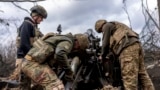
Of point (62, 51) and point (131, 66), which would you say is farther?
point (131, 66)

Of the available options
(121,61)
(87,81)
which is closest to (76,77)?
(87,81)

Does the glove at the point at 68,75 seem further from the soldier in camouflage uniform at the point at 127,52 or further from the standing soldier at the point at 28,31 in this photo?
the soldier in camouflage uniform at the point at 127,52

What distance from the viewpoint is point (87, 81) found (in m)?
8.90

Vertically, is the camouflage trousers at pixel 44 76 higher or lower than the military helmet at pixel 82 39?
lower

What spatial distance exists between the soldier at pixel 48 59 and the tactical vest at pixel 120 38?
173cm

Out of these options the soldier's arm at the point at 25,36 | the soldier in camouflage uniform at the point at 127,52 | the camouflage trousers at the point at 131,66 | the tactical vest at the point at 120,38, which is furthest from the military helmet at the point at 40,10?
the camouflage trousers at the point at 131,66

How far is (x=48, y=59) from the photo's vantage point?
682 cm

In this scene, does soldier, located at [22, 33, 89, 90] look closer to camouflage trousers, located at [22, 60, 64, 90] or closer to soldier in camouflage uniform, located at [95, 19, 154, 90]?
camouflage trousers, located at [22, 60, 64, 90]

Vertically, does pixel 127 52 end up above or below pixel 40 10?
below

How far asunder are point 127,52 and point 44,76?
2188 millimetres

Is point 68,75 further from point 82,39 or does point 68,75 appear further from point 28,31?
point 28,31

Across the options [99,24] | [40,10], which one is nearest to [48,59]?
[40,10]

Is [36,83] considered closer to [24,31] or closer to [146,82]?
[24,31]

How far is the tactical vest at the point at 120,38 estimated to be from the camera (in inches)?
330
